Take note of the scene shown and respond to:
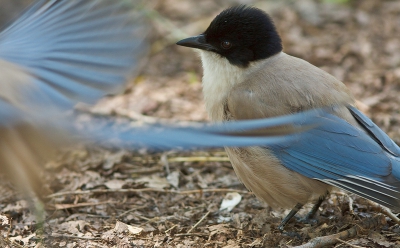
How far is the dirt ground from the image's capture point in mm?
4230

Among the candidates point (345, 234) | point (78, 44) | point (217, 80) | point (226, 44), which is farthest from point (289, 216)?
point (78, 44)

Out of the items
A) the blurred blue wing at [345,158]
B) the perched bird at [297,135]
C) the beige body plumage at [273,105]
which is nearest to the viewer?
the blurred blue wing at [345,158]

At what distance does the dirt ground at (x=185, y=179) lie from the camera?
167 inches

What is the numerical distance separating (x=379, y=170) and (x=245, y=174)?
36.5 inches

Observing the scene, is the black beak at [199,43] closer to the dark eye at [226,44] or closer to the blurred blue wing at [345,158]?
the dark eye at [226,44]

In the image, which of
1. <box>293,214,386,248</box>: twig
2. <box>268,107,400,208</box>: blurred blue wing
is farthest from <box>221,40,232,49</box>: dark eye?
<box>293,214,386,248</box>: twig

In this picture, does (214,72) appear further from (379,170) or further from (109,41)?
(379,170)

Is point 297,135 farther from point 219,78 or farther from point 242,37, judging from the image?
point 242,37

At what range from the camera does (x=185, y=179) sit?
5352 mm

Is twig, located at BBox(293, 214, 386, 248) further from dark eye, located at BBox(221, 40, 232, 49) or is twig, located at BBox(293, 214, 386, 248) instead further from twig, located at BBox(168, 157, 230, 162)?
twig, located at BBox(168, 157, 230, 162)

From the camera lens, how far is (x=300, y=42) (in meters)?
7.98

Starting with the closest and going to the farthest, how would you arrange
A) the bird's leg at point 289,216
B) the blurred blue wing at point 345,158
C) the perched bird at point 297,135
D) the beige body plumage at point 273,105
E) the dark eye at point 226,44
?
the blurred blue wing at point 345,158 → the perched bird at point 297,135 → the beige body plumage at point 273,105 → the bird's leg at point 289,216 → the dark eye at point 226,44

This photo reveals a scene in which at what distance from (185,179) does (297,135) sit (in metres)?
1.48

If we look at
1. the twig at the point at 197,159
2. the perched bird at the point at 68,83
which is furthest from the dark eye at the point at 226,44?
the twig at the point at 197,159
